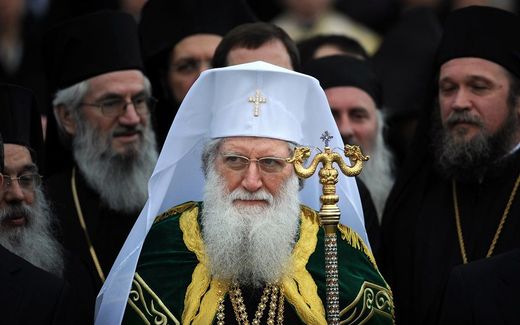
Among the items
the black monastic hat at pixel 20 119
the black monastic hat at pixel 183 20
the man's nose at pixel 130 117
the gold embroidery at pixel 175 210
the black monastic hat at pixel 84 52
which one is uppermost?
the black monastic hat at pixel 183 20

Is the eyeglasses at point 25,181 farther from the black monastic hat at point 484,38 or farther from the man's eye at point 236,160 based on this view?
the black monastic hat at point 484,38

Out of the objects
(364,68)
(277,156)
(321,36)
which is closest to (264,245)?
(277,156)

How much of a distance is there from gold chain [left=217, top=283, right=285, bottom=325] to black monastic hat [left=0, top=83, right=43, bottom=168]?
5.40ft

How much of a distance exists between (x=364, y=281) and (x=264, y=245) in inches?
19.4

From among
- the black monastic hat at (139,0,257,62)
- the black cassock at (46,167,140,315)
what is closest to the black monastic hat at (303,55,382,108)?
the black monastic hat at (139,0,257,62)

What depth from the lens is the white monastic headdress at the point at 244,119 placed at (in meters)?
6.88

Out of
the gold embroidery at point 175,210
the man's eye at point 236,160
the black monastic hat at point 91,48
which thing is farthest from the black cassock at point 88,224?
the man's eye at point 236,160

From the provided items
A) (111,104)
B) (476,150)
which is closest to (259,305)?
(476,150)

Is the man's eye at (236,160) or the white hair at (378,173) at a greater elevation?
the white hair at (378,173)

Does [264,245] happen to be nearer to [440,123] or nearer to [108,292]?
[108,292]

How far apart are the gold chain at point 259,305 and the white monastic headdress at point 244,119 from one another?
505 millimetres

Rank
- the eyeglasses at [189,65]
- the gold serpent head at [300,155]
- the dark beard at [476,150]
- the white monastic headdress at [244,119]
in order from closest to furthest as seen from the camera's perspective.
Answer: the gold serpent head at [300,155]
the white monastic headdress at [244,119]
the dark beard at [476,150]
the eyeglasses at [189,65]

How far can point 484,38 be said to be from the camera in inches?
330

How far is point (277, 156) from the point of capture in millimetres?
6848
